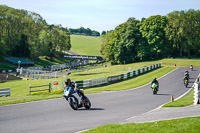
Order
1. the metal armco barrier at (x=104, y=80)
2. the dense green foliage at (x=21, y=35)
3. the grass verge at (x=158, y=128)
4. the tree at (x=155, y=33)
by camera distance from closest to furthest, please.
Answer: the grass verge at (x=158, y=128) < the metal armco barrier at (x=104, y=80) < the tree at (x=155, y=33) < the dense green foliage at (x=21, y=35)

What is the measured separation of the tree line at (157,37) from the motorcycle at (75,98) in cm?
7187

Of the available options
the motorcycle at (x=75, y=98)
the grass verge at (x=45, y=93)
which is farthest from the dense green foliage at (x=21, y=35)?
the motorcycle at (x=75, y=98)

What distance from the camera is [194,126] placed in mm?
9305

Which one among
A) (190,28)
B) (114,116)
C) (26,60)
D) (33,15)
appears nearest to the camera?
(114,116)

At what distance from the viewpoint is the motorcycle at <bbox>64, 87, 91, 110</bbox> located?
14723 mm

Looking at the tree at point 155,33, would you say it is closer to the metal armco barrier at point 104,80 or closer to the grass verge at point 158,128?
the metal armco barrier at point 104,80

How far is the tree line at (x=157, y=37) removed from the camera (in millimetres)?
86625

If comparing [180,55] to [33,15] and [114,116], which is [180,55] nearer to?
[33,15]

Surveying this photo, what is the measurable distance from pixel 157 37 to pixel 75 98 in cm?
7354

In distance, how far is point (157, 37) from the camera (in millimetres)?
84625

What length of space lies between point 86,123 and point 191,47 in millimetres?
87484

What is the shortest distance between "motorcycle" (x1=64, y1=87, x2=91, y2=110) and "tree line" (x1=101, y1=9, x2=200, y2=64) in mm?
71873

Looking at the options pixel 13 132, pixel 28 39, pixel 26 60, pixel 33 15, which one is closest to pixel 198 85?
pixel 13 132

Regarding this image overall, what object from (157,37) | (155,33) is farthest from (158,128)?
(155,33)
